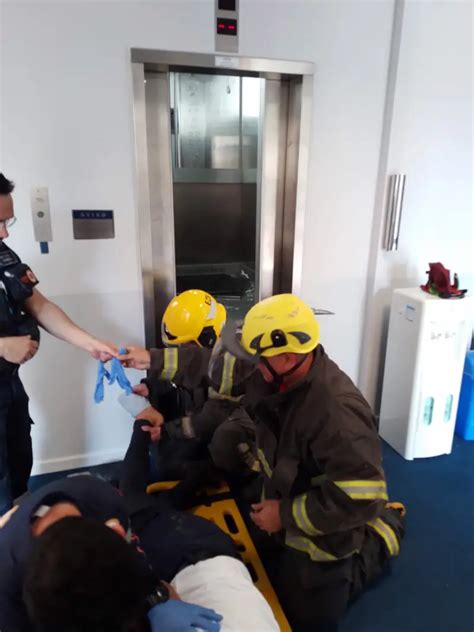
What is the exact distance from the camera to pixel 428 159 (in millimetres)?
2549

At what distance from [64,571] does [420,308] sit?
7.02 ft

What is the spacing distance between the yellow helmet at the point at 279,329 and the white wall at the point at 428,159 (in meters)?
1.48

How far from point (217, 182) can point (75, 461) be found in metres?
1.92

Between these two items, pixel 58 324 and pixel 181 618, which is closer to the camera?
pixel 181 618

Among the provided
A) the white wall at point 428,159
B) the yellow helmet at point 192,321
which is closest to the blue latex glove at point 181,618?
the yellow helmet at point 192,321

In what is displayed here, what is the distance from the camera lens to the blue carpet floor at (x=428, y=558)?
162 centimetres

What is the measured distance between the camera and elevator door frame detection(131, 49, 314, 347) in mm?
2107

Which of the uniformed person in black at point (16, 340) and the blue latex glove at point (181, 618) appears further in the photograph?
the uniformed person in black at point (16, 340)

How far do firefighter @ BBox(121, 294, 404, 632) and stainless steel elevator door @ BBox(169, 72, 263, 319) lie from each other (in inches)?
52.9

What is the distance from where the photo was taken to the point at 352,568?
1601 millimetres

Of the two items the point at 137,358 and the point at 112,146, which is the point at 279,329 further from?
the point at 112,146

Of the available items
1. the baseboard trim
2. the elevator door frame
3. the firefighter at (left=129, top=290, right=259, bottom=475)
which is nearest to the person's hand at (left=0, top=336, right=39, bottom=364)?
the firefighter at (left=129, top=290, right=259, bottom=475)

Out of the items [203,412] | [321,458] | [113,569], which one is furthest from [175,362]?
[113,569]

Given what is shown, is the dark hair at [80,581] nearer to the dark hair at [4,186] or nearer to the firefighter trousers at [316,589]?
the firefighter trousers at [316,589]
